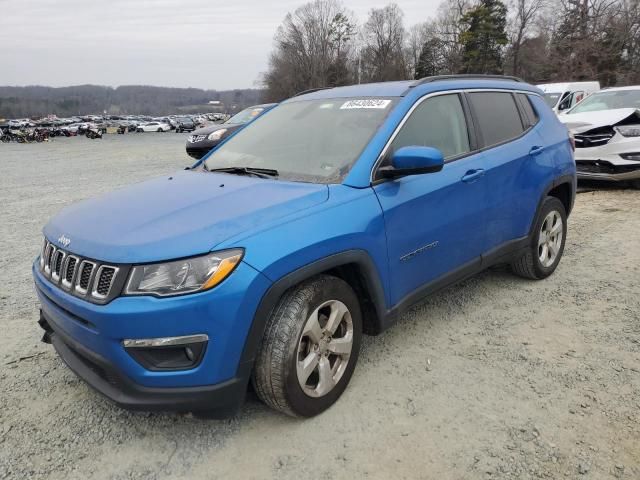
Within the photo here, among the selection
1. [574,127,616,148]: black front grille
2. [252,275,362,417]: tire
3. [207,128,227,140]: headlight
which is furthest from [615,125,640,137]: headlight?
[207,128,227,140]: headlight

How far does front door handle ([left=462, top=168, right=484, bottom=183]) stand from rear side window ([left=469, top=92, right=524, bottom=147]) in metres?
0.31

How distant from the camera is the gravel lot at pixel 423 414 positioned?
2.31 metres

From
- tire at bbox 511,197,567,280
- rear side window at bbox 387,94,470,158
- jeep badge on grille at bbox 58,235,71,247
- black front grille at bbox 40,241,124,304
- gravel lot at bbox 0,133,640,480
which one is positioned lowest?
gravel lot at bbox 0,133,640,480

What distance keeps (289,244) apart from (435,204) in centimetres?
117

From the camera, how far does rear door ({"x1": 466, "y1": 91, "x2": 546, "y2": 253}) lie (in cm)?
362

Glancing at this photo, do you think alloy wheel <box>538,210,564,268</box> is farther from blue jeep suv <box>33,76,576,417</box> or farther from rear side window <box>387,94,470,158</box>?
rear side window <box>387,94,470,158</box>

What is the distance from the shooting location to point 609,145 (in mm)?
7742

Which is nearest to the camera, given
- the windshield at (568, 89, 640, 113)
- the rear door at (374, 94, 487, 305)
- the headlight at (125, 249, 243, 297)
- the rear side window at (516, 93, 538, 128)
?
the headlight at (125, 249, 243, 297)

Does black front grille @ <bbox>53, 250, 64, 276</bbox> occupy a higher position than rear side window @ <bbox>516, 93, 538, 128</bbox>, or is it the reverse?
rear side window @ <bbox>516, 93, 538, 128</bbox>

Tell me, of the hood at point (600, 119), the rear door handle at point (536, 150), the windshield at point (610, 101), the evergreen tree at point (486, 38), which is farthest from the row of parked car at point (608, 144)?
the evergreen tree at point (486, 38)

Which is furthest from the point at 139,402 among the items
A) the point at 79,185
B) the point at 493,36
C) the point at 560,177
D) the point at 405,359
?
the point at 493,36

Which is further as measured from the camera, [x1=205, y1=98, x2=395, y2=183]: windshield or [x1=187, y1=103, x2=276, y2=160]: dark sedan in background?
[x1=187, y1=103, x2=276, y2=160]: dark sedan in background

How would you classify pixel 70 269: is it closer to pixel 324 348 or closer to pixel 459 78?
pixel 324 348

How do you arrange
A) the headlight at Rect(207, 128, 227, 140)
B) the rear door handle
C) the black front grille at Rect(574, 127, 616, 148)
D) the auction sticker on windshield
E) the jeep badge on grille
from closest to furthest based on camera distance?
the jeep badge on grille, the auction sticker on windshield, the rear door handle, the black front grille at Rect(574, 127, 616, 148), the headlight at Rect(207, 128, 227, 140)
